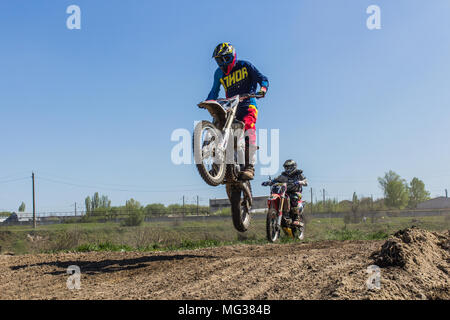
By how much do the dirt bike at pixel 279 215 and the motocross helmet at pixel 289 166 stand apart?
1.02 metres

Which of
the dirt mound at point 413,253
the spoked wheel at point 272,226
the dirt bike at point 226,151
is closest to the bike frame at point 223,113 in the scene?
the dirt bike at point 226,151

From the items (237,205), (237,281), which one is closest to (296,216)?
(237,205)

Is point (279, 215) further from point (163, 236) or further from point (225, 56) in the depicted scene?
point (163, 236)

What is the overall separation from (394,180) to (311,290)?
224 ft

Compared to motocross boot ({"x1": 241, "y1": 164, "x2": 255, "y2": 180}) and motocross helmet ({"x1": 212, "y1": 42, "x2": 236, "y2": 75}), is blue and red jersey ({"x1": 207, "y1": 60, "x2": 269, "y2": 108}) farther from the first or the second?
motocross boot ({"x1": 241, "y1": 164, "x2": 255, "y2": 180})

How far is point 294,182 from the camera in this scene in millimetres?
12031

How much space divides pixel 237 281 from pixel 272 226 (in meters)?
5.67

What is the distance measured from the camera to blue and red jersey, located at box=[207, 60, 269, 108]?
8.48 meters

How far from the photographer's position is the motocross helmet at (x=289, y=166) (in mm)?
12242

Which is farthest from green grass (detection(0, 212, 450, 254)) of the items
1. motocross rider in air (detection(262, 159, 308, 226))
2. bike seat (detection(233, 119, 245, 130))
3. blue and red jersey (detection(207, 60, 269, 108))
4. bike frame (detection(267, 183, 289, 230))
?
blue and red jersey (detection(207, 60, 269, 108))

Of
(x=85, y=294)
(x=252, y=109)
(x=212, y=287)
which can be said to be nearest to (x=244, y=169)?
(x=252, y=109)

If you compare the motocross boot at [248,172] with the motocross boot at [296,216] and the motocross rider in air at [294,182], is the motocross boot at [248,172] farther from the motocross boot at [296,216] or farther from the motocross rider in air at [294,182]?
the motocross boot at [296,216]
